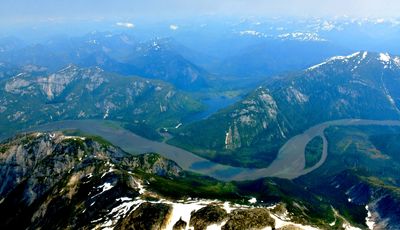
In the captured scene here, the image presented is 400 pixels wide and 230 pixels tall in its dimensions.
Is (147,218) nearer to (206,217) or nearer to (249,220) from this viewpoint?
(206,217)

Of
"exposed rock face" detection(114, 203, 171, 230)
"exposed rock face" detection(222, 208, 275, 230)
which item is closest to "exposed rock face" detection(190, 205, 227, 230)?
"exposed rock face" detection(222, 208, 275, 230)

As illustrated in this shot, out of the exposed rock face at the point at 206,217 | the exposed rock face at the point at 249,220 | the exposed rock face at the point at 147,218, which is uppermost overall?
the exposed rock face at the point at 249,220

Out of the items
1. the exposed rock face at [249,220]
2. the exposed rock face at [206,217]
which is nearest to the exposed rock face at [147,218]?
the exposed rock face at [206,217]

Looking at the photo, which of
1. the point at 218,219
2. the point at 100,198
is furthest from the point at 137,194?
the point at 218,219

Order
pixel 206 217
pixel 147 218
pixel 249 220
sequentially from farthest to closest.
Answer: pixel 147 218, pixel 206 217, pixel 249 220

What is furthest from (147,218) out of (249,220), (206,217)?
(249,220)

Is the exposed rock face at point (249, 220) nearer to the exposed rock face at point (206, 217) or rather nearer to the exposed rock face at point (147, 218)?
the exposed rock face at point (206, 217)
